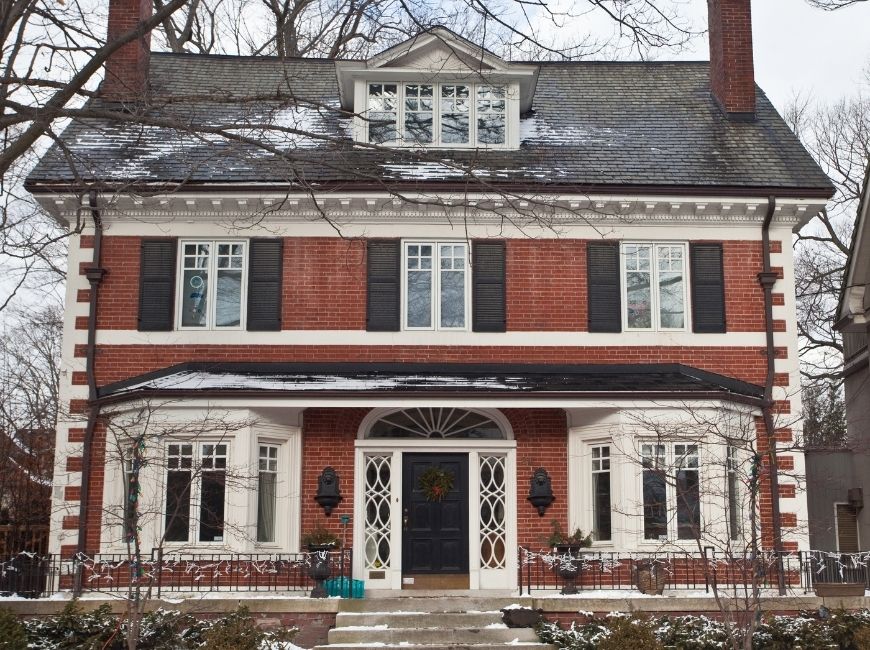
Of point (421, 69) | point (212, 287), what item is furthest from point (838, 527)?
point (212, 287)

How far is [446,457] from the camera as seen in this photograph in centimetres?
1745

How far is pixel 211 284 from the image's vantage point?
17.7 m

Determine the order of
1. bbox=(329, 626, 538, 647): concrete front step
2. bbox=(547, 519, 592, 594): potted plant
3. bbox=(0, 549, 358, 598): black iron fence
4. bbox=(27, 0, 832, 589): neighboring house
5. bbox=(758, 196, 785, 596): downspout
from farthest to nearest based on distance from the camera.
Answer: bbox=(758, 196, 785, 596): downspout → bbox=(27, 0, 832, 589): neighboring house → bbox=(0, 549, 358, 598): black iron fence → bbox=(547, 519, 592, 594): potted plant → bbox=(329, 626, 538, 647): concrete front step

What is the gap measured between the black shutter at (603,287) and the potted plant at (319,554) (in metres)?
5.40

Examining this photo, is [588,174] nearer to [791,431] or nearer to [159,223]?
[791,431]

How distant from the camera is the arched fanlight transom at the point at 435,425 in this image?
17531 millimetres

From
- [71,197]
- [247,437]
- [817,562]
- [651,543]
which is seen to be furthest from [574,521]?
[71,197]

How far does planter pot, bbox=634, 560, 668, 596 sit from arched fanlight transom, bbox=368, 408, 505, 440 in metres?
3.22

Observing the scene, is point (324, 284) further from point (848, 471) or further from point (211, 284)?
point (848, 471)

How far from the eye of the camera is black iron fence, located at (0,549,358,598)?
51.0 ft

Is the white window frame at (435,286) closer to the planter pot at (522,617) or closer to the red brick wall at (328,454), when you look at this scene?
the red brick wall at (328,454)

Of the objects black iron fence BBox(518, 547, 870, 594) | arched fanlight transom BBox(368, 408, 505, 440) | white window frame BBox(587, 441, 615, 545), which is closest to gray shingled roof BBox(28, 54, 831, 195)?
arched fanlight transom BBox(368, 408, 505, 440)

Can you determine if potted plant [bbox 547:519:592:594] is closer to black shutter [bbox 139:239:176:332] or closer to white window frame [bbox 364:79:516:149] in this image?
white window frame [bbox 364:79:516:149]

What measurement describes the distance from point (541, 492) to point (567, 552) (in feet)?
3.54
